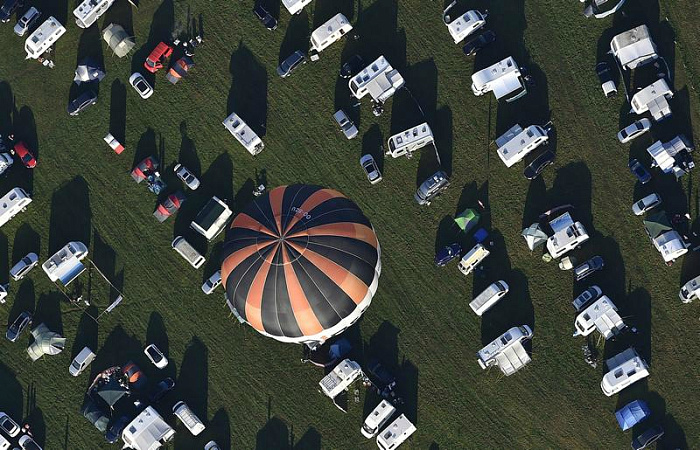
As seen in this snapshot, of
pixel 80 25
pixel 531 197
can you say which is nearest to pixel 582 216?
pixel 531 197

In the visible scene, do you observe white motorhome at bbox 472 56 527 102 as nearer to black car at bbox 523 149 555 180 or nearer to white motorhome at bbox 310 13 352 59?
black car at bbox 523 149 555 180

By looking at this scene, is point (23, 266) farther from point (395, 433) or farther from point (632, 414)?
point (632, 414)

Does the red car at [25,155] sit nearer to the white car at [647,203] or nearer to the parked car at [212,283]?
the parked car at [212,283]

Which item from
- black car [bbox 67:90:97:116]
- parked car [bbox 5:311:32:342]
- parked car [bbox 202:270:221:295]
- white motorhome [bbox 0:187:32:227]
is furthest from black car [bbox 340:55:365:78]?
parked car [bbox 5:311:32:342]

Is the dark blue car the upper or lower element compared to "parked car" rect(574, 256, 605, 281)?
upper

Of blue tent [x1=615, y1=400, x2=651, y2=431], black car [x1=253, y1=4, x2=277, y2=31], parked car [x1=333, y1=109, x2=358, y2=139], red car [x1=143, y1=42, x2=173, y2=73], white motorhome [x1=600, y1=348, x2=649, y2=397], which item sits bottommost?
blue tent [x1=615, y1=400, x2=651, y2=431]

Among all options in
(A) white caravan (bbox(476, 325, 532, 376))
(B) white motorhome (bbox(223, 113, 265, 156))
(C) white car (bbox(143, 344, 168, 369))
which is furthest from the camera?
(B) white motorhome (bbox(223, 113, 265, 156))

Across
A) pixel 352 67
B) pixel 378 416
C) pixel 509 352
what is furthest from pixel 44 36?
pixel 509 352

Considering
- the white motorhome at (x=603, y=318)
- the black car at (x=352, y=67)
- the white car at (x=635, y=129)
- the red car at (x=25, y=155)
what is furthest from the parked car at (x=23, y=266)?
the white car at (x=635, y=129)
